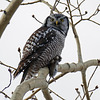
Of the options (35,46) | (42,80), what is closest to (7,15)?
(42,80)

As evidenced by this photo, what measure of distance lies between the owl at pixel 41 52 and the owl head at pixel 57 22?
24 cm

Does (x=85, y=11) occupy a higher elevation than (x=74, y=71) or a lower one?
higher

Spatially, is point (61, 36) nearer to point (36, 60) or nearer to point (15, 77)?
point (36, 60)

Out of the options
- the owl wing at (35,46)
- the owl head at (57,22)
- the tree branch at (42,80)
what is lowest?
the tree branch at (42,80)

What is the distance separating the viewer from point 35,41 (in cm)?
367

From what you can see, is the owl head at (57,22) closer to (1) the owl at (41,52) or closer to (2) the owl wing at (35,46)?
(1) the owl at (41,52)

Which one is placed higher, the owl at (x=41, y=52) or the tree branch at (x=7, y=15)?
the owl at (x=41, y=52)

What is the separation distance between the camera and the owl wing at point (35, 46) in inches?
140

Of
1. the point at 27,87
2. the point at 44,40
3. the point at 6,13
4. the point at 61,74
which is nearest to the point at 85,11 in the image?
the point at 44,40

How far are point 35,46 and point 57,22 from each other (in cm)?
73

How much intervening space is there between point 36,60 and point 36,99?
1.98 ft

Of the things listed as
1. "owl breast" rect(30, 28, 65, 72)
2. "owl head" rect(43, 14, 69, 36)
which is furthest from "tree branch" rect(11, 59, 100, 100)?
"owl head" rect(43, 14, 69, 36)

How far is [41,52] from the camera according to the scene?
3.67 meters

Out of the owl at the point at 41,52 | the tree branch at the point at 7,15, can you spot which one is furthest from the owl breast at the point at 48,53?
the tree branch at the point at 7,15
